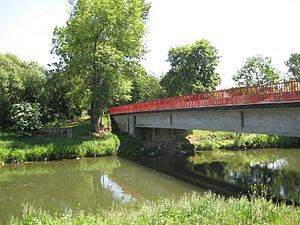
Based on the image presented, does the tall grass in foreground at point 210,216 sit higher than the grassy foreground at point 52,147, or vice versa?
the grassy foreground at point 52,147

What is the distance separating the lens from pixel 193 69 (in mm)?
47469

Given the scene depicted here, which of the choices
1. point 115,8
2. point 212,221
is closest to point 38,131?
point 115,8

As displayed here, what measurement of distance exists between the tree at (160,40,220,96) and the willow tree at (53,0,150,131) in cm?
1269

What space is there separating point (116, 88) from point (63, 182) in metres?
13.7

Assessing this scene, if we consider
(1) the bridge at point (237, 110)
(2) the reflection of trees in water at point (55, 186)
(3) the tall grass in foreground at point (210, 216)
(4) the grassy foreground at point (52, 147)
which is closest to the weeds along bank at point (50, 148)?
(4) the grassy foreground at point (52, 147)

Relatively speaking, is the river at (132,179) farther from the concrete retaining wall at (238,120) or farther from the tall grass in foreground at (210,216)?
the tall grass in foreground at (210,216)

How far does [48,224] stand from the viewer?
953 centimetres

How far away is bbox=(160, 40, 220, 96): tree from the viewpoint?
4712cm

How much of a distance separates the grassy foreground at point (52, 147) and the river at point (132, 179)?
3.72 ft

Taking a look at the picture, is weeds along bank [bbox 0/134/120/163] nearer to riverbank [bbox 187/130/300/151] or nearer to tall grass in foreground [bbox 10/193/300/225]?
riverbank [bbox 187/130/300/151]

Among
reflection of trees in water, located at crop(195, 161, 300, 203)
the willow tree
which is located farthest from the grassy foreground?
reflection of trees in water, located at crop(195, 161, 300, 203)

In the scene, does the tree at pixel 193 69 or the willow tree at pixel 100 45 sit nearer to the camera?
the willow tree at pixel 100 45

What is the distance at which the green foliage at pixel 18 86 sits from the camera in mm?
35625

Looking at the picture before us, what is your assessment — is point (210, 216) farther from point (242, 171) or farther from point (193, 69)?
point (193, 69)
